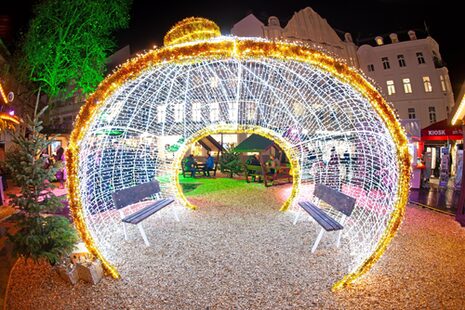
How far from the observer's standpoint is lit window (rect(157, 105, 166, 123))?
323 inches

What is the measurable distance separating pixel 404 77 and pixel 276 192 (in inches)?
1042

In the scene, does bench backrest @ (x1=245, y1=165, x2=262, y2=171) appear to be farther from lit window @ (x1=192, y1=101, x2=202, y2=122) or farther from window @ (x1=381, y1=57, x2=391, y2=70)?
window @ (x1=381, y1=57, x2=391, y2=70)

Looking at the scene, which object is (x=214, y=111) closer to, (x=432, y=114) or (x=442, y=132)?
(x=442, y=132)

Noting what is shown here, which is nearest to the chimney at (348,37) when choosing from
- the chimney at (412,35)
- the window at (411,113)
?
the chimney at (412,35)

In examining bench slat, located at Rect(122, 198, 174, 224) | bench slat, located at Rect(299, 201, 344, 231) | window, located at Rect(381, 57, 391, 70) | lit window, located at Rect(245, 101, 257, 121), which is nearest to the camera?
bench slat, located at Rect(299, 201, 344, 231)

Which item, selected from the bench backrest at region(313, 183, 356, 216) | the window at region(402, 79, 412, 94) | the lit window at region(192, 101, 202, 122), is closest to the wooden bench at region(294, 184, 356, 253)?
the bench backrest at region(313, 183, 356, 216)

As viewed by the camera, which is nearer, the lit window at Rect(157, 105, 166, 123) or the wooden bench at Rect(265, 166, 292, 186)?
the lit window at Rect(157, 105, 166, 123)

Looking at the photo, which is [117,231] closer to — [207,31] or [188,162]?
[207,31]

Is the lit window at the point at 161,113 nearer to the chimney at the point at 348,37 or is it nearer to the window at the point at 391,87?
Result: the window at the point at 391,87

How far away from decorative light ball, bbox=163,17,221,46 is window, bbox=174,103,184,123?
10.7ft

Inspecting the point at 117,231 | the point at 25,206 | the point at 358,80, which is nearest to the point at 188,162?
the point at 117,231

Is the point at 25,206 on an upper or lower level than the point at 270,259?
upper

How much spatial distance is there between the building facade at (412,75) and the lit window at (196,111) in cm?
2639

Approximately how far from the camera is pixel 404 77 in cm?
2973
